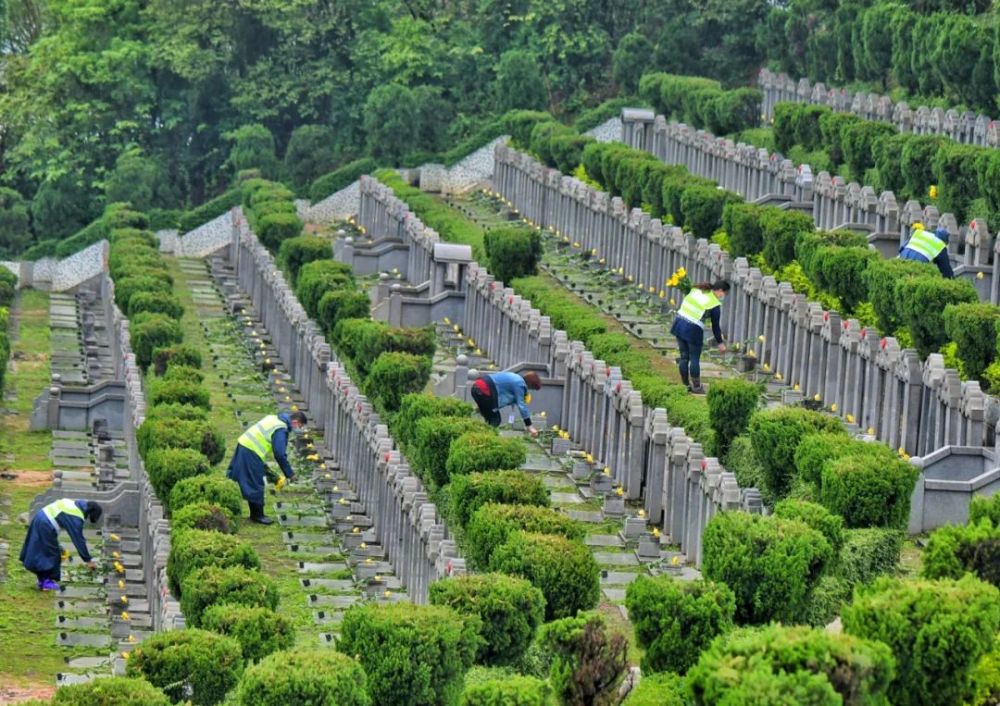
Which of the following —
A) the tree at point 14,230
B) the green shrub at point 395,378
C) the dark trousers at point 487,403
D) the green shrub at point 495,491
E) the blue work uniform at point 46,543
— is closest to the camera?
the green shrub at point 495,491

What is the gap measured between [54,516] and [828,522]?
13.2 m

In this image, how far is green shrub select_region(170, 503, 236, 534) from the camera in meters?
35.2

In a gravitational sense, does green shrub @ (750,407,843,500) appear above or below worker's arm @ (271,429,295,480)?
above

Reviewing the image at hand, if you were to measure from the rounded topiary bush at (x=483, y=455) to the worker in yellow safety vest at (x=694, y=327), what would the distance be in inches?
229

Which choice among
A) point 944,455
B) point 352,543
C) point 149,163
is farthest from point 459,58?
point 944,455

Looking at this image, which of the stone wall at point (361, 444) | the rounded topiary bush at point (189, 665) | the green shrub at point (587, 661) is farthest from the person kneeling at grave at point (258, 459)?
the green shrub at point (587, 661)

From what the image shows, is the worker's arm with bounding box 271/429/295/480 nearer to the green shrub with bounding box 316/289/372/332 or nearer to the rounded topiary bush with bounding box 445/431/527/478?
the rounded topiary bush with bounding box 445/431/527/478

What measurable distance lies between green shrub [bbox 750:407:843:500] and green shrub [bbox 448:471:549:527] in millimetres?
2668

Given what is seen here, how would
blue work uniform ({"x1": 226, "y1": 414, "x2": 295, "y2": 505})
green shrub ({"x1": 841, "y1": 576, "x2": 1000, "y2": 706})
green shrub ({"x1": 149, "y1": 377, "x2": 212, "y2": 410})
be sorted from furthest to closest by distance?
green shrub ({"x1": 149, "y1": 377, "x2": 212, "y2": 410}) < blue work uniform ({"x1": 226, "y1": 414, "x2": 295, "y2": 505}) < green shrub ({"x1": 841, "y1": 576, "x2": 1000, "y2": 706})

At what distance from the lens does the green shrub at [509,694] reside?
24.1 meters

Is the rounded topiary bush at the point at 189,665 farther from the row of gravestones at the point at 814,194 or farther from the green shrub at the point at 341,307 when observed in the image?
the green shrub at the point at 341,307

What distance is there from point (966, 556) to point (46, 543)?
15422mm

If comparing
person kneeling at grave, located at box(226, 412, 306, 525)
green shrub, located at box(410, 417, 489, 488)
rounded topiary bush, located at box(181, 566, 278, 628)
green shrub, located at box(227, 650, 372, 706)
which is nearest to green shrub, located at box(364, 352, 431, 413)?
person kneeling at grave, located at box(226, 412, 306, 525)

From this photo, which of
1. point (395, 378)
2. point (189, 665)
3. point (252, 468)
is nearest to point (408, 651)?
point (189, 665)
